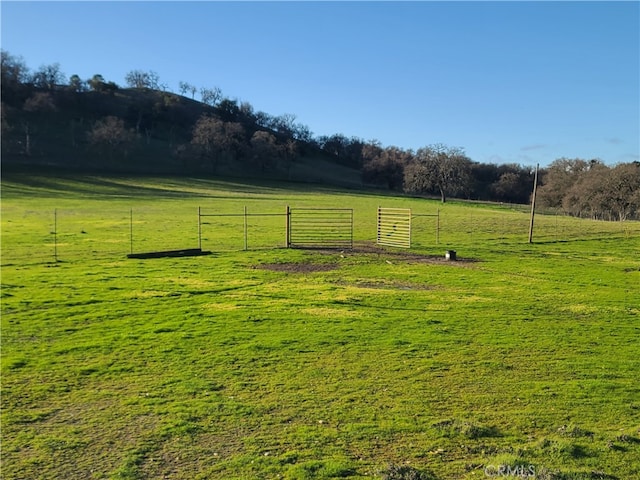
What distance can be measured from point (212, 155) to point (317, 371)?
4695 inches

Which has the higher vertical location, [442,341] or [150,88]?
[150,88]

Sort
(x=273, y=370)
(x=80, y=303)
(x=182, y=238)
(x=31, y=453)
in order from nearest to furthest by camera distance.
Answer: (x=31, y=453)
(x=273, y=370)
(x=80, y=303)
(x=182, y=238)

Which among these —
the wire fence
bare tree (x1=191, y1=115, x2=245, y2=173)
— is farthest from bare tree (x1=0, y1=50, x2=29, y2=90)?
the wire fence

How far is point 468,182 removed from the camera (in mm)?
101438

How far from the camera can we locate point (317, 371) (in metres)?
9.62

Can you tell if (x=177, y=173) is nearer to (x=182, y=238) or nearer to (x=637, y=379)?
(x=182, y=238)

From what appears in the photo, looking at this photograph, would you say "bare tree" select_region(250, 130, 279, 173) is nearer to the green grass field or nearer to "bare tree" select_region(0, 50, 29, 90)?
"bare tree" select_region(0, 50, 29, 90)

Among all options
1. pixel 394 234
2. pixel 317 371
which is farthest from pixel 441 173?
pixel 317 371

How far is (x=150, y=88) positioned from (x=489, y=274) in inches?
7140

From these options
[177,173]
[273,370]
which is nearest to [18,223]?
[273,370]

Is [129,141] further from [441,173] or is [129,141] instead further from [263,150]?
[441,173]

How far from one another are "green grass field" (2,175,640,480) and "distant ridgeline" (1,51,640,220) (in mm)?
63654

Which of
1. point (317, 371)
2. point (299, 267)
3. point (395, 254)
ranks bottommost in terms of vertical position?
point (299, 267)

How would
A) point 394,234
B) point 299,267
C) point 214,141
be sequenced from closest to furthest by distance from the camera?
point 299,267, point 394,234, point 214,141
